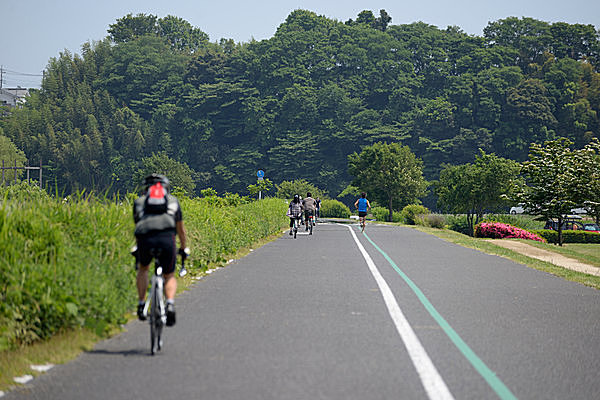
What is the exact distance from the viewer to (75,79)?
126250 millimetres

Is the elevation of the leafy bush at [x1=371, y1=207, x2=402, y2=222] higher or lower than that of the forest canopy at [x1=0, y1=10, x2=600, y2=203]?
lower

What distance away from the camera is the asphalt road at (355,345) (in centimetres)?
606

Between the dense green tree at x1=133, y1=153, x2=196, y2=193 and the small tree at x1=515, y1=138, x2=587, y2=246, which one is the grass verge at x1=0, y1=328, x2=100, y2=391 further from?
the dense green tree at x1=133, y1=153, x2=196, y2=193

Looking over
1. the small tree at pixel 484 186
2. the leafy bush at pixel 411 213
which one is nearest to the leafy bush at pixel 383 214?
the leafy bush at pixel 411 213

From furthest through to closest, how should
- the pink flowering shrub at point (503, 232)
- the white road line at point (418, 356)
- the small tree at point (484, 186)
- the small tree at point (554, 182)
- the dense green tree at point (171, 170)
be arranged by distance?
the dense green tree at point (171, 170) → the small tree at point (484, 186) → the pink flowering shrub at point (503, 232) → the small tree at point (554, 182) → the white road line at point (418, 356)

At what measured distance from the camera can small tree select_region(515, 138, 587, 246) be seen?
3012 centimetres

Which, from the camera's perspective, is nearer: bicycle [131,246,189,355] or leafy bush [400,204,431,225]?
bicycle [131,246,189,355]

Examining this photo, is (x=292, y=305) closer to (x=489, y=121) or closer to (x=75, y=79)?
(x=489, y=121)

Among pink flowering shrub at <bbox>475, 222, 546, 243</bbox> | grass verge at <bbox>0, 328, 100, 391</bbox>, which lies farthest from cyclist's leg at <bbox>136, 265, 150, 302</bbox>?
pink flowering shrub at <bbox>475, 222, 546, 243</bbox>

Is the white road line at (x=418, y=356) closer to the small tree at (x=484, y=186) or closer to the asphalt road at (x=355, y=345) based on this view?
the asphalt road at (x=355, y=345)

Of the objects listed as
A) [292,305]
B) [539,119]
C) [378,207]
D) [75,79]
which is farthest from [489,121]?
[292,305]

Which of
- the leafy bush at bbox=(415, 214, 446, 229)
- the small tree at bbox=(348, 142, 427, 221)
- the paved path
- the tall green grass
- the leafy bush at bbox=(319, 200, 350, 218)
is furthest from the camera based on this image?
the leafy bush at bbox=(319, 200, 350, 218)

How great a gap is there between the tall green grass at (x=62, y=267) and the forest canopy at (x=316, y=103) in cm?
8928

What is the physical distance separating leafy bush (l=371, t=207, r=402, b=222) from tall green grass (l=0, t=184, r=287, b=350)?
2143 inches
